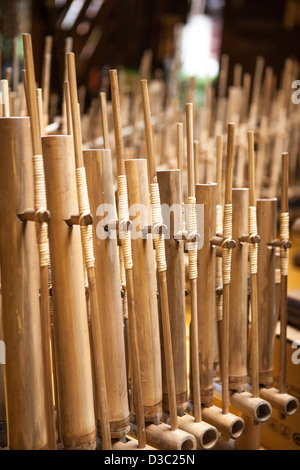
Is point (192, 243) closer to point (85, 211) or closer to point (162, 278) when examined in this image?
point (162, 278)

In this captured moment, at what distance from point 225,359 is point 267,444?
0.58m

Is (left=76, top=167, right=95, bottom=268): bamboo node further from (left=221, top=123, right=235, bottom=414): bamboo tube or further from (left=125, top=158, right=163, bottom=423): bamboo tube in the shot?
(left=221, top=123, right=235, bottom=414): bamboo tube

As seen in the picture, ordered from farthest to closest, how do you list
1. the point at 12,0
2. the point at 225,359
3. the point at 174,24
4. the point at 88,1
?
the point at 174,24
the point at 88,1
the point at 12,0
the point at 225,359

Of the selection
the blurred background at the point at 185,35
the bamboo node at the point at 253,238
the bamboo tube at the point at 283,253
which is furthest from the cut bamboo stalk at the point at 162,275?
the blurred background at the point at 185,35

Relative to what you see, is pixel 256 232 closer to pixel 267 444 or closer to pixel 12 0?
pixel 267 444

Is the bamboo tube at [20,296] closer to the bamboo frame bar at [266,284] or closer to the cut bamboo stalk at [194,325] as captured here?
the cut bamboo stalk at [194,325]

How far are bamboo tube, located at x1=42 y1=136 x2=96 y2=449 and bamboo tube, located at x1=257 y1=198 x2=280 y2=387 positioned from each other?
0.49m

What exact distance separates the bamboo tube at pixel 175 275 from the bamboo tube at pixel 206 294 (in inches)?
Answer: 2.3

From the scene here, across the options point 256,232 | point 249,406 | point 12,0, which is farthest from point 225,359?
point 12,0

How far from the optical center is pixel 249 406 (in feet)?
4.08

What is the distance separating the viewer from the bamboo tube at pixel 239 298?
1.26 metres

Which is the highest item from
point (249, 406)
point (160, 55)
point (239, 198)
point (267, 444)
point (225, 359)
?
point (160, 55)

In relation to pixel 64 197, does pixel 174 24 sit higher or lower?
higher

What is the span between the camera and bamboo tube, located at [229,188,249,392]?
1.26 meters
